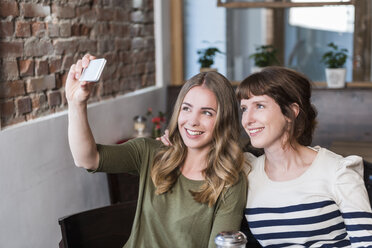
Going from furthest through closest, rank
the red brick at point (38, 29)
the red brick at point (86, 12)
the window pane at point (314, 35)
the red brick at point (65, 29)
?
the window pane at point (314, 35) < the red brick at point (86, 12) < the red brick at point (65, 29) < the red brick at point (38, 29)

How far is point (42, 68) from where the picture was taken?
7.55 ft

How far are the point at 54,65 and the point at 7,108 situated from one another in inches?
15.5

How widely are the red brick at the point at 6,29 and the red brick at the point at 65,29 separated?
379mm

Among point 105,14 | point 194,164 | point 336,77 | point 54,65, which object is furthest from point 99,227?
point 336,77

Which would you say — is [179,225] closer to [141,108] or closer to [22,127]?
[22,127]

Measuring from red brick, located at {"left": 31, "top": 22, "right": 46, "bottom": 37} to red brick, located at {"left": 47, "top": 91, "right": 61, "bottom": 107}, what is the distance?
0.84 feet

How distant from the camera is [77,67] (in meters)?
1.60

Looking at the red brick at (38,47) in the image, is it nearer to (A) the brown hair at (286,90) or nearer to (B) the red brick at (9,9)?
(B) the red brick at (9,9)

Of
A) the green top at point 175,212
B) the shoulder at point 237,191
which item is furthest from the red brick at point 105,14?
the shoulder at point 237,191

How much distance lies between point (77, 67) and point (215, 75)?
→ 0.44 m

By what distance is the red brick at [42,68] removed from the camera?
226 cm

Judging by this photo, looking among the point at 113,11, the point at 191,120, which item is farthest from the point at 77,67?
the point at 113,11

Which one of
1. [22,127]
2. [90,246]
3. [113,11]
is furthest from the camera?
[113,11]

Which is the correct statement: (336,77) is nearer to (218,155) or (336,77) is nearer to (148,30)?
(148,30)
